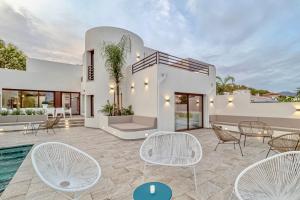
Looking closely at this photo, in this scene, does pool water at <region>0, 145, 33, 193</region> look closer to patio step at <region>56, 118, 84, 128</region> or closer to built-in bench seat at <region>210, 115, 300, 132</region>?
patio step at <region>56, 118, 84, 128</region>

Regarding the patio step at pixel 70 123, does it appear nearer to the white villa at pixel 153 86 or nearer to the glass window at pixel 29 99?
the white villa at pixel 153 86

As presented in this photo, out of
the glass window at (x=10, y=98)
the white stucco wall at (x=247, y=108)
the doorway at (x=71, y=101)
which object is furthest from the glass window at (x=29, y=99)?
the white stucco wall at (x=247, y=108)

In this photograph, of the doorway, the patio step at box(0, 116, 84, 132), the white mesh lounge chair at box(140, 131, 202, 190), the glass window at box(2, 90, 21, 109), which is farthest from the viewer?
the doorway

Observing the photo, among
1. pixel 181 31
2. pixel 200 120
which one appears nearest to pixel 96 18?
pixel 181 31

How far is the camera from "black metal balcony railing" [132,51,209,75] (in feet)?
25.5

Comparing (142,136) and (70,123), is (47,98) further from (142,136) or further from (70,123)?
(142,136)

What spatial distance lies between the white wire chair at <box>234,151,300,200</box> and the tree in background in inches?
987

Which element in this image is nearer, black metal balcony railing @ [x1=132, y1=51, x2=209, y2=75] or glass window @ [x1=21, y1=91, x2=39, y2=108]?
black metal balcony railing @ [x1=132, y1=51, x2=209, y2=75]

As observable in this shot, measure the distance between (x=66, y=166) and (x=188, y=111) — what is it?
7481mm

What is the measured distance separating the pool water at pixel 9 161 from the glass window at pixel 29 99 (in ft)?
29.9

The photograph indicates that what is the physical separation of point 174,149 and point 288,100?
337 inches

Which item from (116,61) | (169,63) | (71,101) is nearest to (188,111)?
(169,63)

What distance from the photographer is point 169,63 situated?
815cm

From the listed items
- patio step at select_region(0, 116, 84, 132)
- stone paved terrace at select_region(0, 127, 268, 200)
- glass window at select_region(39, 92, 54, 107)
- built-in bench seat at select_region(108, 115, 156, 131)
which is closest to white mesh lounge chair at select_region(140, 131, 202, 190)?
stone paved terrace at select_region(0, 127, 268, 200)
